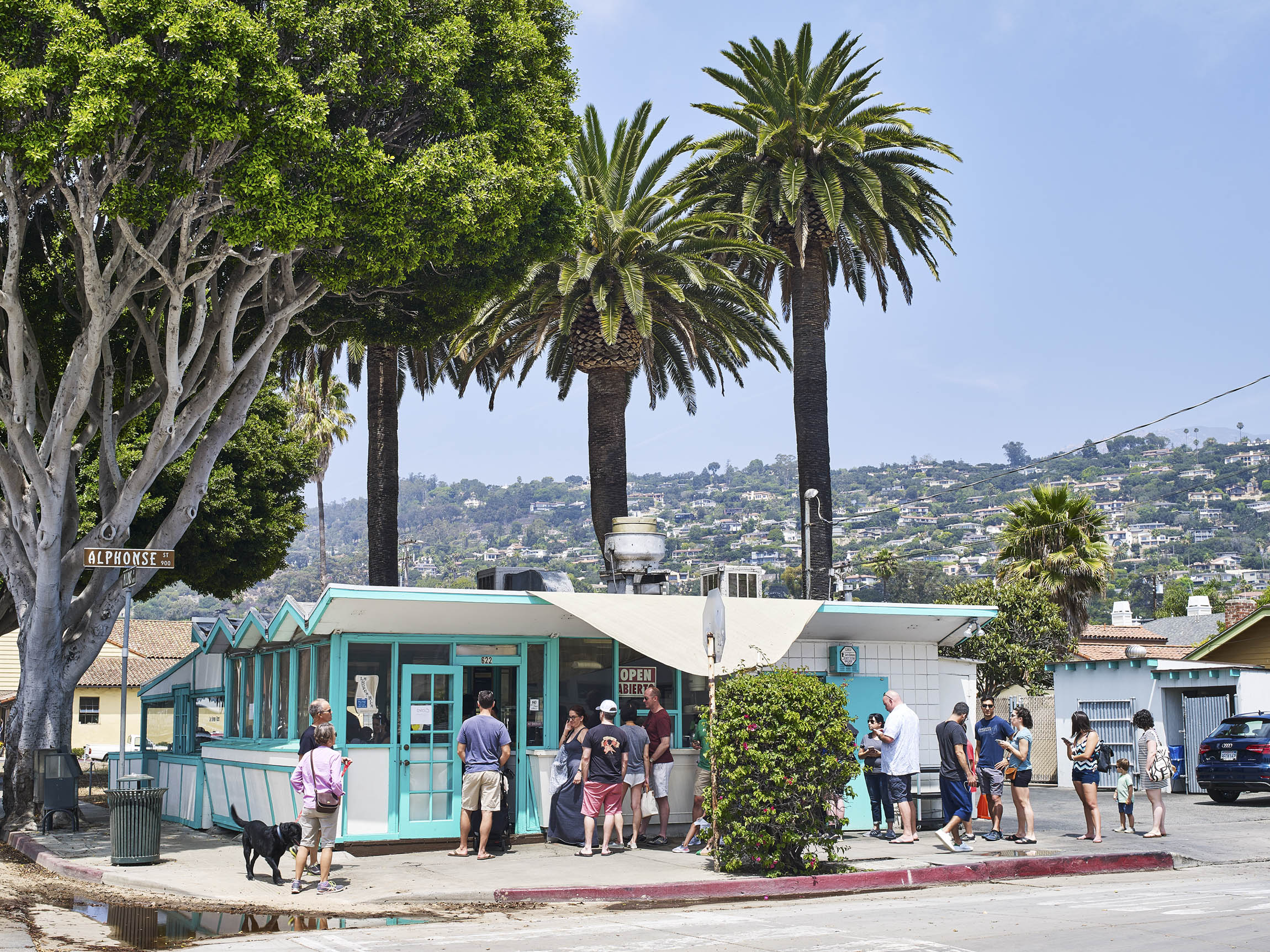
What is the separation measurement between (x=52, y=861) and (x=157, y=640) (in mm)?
48806

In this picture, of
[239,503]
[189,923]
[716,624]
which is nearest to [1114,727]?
[716,624]

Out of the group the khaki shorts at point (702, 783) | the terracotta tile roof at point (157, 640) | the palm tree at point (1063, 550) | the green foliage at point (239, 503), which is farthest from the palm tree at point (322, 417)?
the khaki shorts at point (702, 783)

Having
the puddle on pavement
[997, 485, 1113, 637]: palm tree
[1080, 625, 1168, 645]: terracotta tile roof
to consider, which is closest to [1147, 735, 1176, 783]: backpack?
the puddle on pavement

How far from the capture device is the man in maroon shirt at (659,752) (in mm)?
14594

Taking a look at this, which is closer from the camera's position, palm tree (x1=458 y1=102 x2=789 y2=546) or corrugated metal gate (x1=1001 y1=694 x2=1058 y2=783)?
palm tree (x1=458 y1=102 x2=789 y2=546)

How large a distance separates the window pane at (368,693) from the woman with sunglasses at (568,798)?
2148 mm

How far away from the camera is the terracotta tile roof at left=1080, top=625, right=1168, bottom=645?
4319cm

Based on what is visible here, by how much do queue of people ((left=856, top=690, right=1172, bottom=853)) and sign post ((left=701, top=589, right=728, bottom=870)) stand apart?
246 centimetres

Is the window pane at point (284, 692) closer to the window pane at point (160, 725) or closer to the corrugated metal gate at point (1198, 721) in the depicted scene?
the corrugated metal gate at point (1198, 721)

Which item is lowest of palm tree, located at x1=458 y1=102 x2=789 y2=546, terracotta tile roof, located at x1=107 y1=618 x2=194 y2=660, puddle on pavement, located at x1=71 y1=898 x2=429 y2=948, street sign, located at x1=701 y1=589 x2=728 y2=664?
puddle on pavement, located at x1=71 y1=898 x2=429 y2=948

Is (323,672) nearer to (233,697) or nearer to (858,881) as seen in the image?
(233,697)

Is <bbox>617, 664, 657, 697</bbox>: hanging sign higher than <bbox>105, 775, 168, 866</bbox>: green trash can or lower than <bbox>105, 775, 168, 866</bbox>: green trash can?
higher

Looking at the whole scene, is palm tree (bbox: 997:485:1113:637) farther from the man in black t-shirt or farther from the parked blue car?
the man in black t-shirt

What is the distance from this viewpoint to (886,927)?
9594 millimetres
